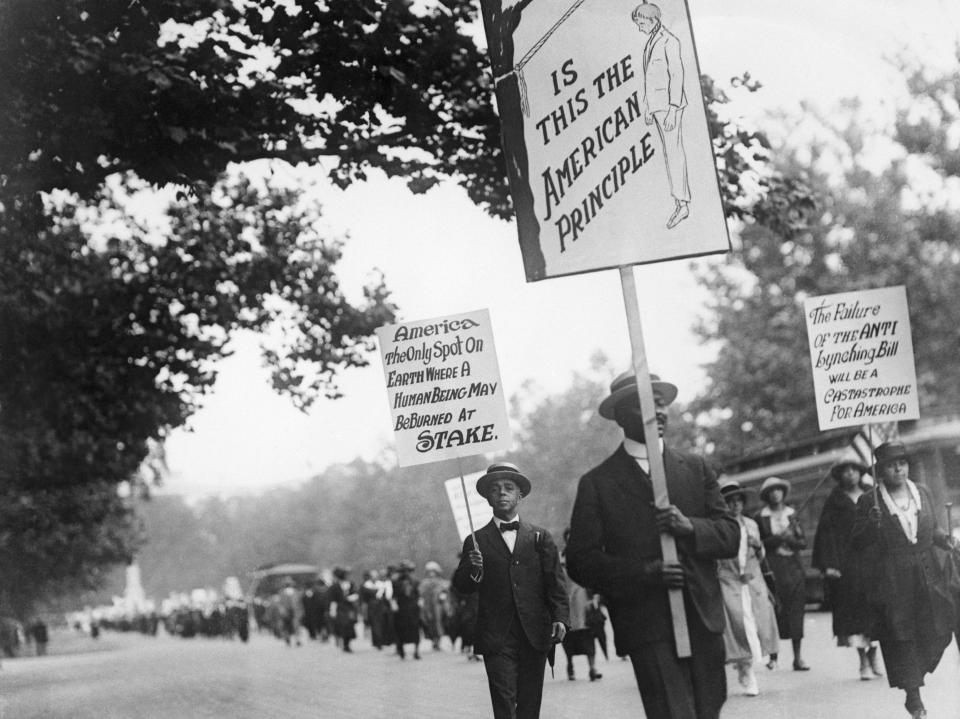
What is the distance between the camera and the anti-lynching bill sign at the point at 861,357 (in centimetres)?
1128

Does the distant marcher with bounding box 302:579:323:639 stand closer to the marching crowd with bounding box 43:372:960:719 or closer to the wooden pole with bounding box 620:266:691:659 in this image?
the marching crowd with bounding box 43:372:960:719

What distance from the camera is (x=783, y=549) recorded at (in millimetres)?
15906

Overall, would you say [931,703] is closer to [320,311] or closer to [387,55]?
[387,55]

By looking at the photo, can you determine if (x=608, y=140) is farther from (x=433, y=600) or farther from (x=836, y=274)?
(x=836, y=274)

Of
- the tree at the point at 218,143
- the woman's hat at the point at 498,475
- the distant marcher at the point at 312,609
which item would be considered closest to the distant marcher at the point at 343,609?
the distant marcher at the point at 312,609

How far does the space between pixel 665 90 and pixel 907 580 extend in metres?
4.50

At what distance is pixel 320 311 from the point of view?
17.3 meters

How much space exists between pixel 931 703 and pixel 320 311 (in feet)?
29.1

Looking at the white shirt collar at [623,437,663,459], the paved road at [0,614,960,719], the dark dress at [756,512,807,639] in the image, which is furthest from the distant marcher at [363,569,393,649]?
the white shirt collar at [623,437,663,459]

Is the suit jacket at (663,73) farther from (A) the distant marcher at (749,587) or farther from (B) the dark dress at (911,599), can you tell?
(A) the distant marcher at (749,587)

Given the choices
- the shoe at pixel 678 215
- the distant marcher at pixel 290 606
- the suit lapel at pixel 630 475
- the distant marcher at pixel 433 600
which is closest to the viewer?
the suit lapel at pixel 630 475

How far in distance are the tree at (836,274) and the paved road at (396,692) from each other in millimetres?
11748

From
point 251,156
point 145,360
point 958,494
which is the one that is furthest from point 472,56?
point 958,494

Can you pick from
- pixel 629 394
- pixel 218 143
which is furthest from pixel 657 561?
pixel 218 143
